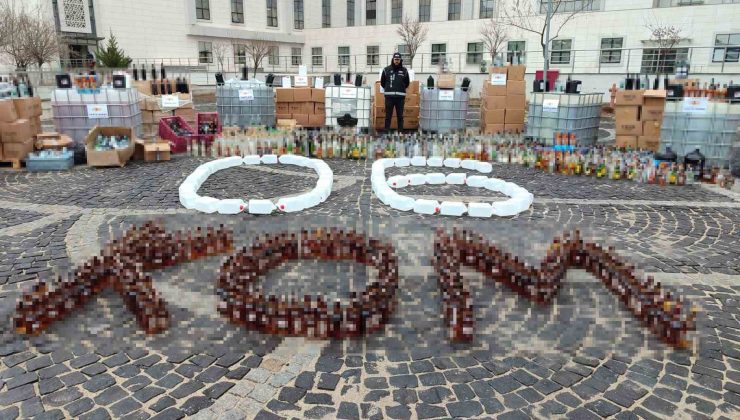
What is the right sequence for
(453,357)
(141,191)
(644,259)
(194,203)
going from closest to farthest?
(453,357) < (644,259) < (194,203) < (141,191)

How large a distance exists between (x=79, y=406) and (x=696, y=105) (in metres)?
12.4

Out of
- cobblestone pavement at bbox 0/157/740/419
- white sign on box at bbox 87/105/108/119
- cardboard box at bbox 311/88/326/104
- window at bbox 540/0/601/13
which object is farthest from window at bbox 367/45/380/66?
cobblestone pavement at bbox 0/157/740/419

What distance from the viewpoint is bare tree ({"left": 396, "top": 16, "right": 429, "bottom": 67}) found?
3904 cm

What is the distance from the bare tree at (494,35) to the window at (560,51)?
11.7 ft

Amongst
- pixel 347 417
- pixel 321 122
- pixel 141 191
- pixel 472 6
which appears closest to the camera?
pixel 347 417

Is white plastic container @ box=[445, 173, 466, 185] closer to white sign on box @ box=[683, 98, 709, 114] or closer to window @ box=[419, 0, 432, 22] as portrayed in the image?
white sign on box @ box=[683, 98, 709, 114]

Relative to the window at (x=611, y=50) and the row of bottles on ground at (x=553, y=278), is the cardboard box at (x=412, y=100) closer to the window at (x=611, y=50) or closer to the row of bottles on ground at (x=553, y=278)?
the row of bottles on ground at (x=553, y=278)

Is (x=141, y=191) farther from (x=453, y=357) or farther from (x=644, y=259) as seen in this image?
(x=644, y=259)

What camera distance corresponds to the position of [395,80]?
15.0m

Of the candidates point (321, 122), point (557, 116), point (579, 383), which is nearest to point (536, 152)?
point (557, 116)

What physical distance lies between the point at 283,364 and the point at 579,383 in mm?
2342

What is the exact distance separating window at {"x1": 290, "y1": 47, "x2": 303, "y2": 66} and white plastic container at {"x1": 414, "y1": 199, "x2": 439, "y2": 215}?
4433 centimetres

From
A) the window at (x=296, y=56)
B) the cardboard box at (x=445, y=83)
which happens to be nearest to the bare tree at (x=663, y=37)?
the cardboard box at (x=445, y=83)

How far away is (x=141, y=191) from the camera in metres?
9.23
